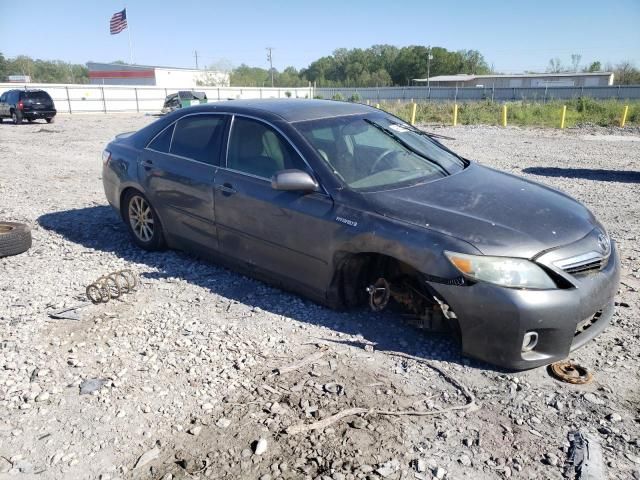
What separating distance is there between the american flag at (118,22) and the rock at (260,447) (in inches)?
2139

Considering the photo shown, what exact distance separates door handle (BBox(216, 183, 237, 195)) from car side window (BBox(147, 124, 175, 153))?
3.54 feet

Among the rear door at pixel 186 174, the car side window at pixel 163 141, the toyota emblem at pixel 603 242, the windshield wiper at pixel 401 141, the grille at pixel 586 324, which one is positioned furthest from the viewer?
the car side window at pixel 163 141

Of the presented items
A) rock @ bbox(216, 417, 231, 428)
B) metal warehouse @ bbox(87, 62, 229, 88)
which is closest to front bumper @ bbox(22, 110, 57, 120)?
rock @ bbox(216, 417, 231, 428)

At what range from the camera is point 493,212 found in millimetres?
3465

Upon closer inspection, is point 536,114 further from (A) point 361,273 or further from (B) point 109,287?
(B) point 109,287

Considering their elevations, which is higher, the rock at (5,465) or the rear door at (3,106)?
the rear door at (3,106)

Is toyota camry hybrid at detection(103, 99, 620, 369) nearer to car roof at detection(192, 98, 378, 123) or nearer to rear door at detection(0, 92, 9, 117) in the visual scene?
car roof at detection(192, 98, 378, 123)

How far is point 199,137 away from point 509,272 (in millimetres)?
3180

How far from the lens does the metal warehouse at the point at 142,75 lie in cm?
6019

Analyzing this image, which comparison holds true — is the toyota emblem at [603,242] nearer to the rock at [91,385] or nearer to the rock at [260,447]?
the rock at [260,447]

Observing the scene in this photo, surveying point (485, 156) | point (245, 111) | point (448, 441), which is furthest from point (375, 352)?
point (485, 156)

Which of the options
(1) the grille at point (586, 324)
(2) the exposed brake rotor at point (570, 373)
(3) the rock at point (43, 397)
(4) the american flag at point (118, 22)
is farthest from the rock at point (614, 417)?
(4) the american flag at point (118, 22)

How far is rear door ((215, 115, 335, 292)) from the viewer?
3883mm

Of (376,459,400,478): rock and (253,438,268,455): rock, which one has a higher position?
(253,438,268,455): rock
